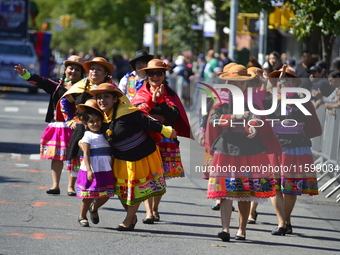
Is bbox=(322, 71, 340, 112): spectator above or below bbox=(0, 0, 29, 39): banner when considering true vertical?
below

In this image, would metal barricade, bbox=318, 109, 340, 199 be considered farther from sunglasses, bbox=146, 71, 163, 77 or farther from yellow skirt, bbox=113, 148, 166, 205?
yellow skirt, bbox=113, 148, 166, 205

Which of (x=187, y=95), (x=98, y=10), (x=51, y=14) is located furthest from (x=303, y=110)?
(x=51, y=14)

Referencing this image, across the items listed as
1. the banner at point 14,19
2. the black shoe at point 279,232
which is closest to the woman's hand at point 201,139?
the black shoe at point 279,232

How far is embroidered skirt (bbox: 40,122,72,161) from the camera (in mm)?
9875

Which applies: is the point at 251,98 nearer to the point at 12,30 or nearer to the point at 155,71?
the point at 155,71

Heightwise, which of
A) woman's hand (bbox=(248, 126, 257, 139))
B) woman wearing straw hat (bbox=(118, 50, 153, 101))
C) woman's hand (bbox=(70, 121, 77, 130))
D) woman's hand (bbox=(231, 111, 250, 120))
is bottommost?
woman's hand (bbox=(70, 121, 77, 130))

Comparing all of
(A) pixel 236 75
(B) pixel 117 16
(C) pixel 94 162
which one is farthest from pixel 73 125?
(B) pixel 117 16

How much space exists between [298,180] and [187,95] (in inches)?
662

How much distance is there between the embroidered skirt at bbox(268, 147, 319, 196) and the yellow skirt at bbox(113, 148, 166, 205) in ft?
4.43

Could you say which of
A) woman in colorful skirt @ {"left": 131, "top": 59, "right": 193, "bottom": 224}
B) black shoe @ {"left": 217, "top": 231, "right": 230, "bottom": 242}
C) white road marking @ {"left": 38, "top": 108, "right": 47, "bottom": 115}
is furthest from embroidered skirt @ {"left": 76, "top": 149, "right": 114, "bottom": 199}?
white road marking @ {"left": 38, "top": 108, "right": 47, "bottom": 115}

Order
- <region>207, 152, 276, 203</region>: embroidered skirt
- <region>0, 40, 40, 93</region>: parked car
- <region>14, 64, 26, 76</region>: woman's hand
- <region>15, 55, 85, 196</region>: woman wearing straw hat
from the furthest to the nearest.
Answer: <region>0, 40, 40, 93</region>: parked car
<region>15, 55, 85, 196</region>: woman wearing straw hat
<region>14, 64, 26, 76</region>: woman's hand
<region>207, 152, 276, 203</region>: embroidered skirt

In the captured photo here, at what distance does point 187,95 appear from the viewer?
25.1 meters

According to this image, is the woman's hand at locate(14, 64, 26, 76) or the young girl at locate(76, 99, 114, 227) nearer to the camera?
the young girl at locate(76, 99, 114, 227)

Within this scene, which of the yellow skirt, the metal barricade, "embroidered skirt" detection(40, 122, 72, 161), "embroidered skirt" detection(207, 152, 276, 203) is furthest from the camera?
the metal barricade
